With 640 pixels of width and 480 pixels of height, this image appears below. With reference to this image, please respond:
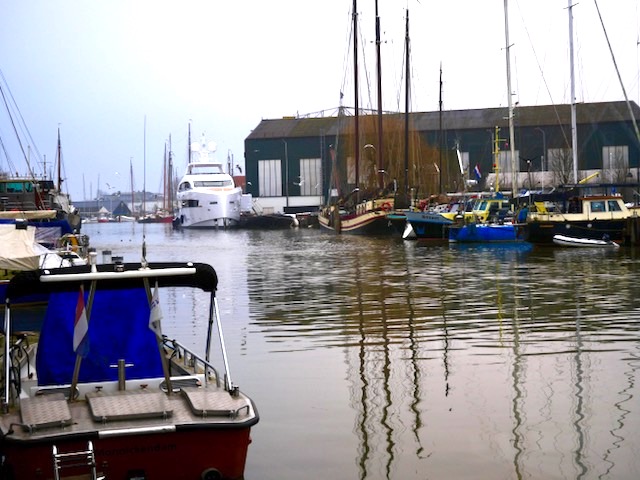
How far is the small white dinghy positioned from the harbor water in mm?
16491

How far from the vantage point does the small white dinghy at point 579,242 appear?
51906 mm

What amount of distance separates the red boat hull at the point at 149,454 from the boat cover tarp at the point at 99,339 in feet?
5.84

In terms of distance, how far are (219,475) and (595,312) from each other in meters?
16.2

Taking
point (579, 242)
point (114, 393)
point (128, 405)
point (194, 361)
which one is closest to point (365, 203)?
point (579, 242)

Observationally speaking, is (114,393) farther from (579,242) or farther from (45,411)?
(579,242)

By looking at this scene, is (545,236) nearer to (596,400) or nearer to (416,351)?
(416,351)

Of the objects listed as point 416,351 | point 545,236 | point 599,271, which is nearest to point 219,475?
point 416,351

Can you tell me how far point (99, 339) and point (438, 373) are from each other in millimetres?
6699

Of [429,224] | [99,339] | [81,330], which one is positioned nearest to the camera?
[81,330]

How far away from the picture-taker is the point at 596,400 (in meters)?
14.6

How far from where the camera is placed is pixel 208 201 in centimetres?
11725

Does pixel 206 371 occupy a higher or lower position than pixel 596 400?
higher

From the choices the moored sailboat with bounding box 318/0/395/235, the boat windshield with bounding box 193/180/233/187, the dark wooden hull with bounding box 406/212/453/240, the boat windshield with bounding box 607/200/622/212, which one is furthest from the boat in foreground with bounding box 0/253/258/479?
the boat windshield with bounding box 193/180/233/187

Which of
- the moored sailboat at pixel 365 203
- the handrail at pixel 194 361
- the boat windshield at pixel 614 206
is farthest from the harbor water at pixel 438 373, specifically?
the moored sailboat at pixel 365 203
